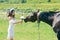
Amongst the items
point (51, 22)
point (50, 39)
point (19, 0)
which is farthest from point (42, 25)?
point (19, 0)

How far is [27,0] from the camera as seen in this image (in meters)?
45.8

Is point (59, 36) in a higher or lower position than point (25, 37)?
higher

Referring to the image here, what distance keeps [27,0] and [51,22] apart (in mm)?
36999

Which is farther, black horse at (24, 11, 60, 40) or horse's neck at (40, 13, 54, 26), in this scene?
horse's neck at (40, 13, 54, 26)

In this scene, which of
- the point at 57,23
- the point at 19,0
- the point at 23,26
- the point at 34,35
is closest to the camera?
the point at 57,23

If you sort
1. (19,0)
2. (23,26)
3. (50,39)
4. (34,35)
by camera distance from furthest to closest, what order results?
(19,0), (23,26), (34,35), (50,39)

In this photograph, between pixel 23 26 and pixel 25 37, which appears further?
pixel 23 26

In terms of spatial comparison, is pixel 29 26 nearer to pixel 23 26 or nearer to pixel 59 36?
pixel 23 26

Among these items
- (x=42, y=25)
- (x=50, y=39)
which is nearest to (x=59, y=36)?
(x=50, y=39)

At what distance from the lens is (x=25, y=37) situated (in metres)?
12.8

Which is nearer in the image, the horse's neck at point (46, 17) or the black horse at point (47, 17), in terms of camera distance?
the black horse at point (47, 17)

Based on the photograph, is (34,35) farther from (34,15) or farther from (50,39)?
(34,15)

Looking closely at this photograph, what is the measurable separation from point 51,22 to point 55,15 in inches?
9.5

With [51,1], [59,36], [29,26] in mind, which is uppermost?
[59,36]
